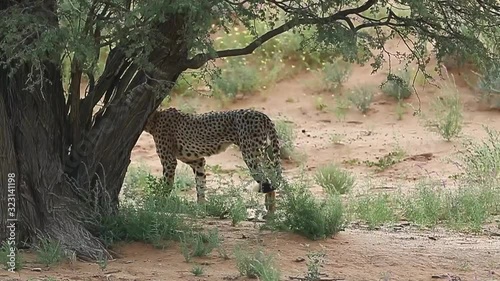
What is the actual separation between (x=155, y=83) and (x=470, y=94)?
11.6 meters

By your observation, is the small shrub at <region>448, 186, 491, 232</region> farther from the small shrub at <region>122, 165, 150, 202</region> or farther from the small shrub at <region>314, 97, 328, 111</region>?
the small shrub at <region>314, 97, 328, 111</region>

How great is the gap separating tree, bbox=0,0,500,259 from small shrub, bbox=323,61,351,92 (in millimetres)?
10673

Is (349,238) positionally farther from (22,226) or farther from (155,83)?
(22,226)

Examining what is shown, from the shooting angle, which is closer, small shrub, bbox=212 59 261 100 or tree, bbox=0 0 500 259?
tree, bbox=0 0 500 259

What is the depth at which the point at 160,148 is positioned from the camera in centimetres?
1202

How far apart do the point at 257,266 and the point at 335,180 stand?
638 centimetres

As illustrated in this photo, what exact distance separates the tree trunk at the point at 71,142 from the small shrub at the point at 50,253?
0.12m

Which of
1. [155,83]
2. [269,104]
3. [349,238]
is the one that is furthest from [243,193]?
[269,104]

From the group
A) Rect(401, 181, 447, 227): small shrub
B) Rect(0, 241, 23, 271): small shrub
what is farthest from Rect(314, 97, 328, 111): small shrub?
Rect(0, 241, 23, 271): small shrub

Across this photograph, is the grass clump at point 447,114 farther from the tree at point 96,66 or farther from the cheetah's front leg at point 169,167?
the tree at point 96,66

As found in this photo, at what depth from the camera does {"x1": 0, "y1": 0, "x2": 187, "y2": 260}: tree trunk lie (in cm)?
795

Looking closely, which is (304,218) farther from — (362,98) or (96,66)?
(362,98)

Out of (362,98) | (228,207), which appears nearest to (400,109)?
(362,98)

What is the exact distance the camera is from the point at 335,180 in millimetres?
13641
